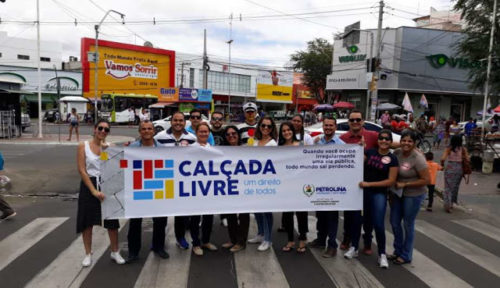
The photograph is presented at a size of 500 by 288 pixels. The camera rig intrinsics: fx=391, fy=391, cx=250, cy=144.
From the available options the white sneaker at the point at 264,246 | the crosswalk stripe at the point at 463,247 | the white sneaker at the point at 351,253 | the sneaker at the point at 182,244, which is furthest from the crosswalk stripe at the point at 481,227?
the sneaker at the point at 182,244

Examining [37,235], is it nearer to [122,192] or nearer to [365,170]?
[122,192]

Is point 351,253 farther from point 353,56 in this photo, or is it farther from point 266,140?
point 353,56

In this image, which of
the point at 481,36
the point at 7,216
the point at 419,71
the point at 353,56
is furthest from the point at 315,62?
the point at 7,216

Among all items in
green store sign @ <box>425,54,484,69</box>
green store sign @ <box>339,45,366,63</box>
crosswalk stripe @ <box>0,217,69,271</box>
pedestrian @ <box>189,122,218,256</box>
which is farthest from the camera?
green store sign @ <box>339,45,366,63</box>

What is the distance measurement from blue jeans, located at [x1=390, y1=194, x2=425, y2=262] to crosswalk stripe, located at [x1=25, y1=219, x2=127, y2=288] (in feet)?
12.3

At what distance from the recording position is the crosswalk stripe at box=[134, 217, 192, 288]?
4203 mm

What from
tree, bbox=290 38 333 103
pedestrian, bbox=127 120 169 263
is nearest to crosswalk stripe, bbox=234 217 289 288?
pedestrian, bbox=127 120 169 263

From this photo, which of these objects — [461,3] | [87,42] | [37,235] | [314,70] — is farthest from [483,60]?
[87,42]

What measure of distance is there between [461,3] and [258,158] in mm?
18409

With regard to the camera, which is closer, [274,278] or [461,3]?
[274,278]

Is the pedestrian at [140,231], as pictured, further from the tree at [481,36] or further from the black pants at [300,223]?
the tree at [481,36]

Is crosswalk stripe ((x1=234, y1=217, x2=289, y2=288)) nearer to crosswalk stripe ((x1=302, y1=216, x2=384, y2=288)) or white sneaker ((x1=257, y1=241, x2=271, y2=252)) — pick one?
white sneaker ((x1=257, y1=241, x2=271, y2=252))

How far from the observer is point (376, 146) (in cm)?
527

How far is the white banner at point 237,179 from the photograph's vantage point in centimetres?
487
